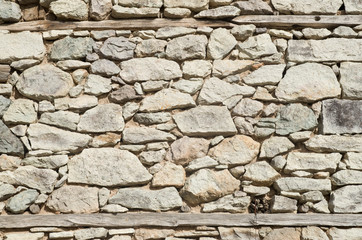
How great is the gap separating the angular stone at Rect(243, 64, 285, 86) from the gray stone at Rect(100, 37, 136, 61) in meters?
0.97

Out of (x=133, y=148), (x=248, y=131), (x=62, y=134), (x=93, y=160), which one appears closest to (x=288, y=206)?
(x=248, y=131)

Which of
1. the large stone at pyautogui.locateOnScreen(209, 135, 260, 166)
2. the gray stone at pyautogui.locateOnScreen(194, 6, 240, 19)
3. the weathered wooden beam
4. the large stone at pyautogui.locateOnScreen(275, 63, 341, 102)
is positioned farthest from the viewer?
the gray stone at pyautogui.locateOnScreen(194, 6, 240, 19)

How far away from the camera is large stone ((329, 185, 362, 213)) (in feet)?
11.0

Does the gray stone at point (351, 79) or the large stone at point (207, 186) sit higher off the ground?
the gray stone at point (351, 79)

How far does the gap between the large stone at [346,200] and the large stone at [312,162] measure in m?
0.18

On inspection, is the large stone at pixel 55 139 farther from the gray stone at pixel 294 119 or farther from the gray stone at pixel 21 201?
the gray stone at pixel 294 119

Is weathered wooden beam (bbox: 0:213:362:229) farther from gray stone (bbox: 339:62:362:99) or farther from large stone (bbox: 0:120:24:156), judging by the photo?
gray stone (bbox: 339:62:362:99)

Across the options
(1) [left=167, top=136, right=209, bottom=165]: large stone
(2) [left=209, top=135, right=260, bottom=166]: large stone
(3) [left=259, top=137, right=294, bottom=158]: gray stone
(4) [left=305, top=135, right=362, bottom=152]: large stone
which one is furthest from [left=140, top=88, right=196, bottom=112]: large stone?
(4) [left=305, top=135, right=362, bottom=152]: large stone

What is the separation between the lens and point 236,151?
11.2ft

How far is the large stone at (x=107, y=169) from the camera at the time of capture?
11.1ft

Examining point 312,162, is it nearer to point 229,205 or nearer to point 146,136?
point 229,205

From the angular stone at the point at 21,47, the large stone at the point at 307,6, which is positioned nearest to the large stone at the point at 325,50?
the large stone at the point at 307,6

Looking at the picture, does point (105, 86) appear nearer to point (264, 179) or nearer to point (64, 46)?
point (64, 46)

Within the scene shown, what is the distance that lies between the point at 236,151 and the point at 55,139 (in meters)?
1.42
